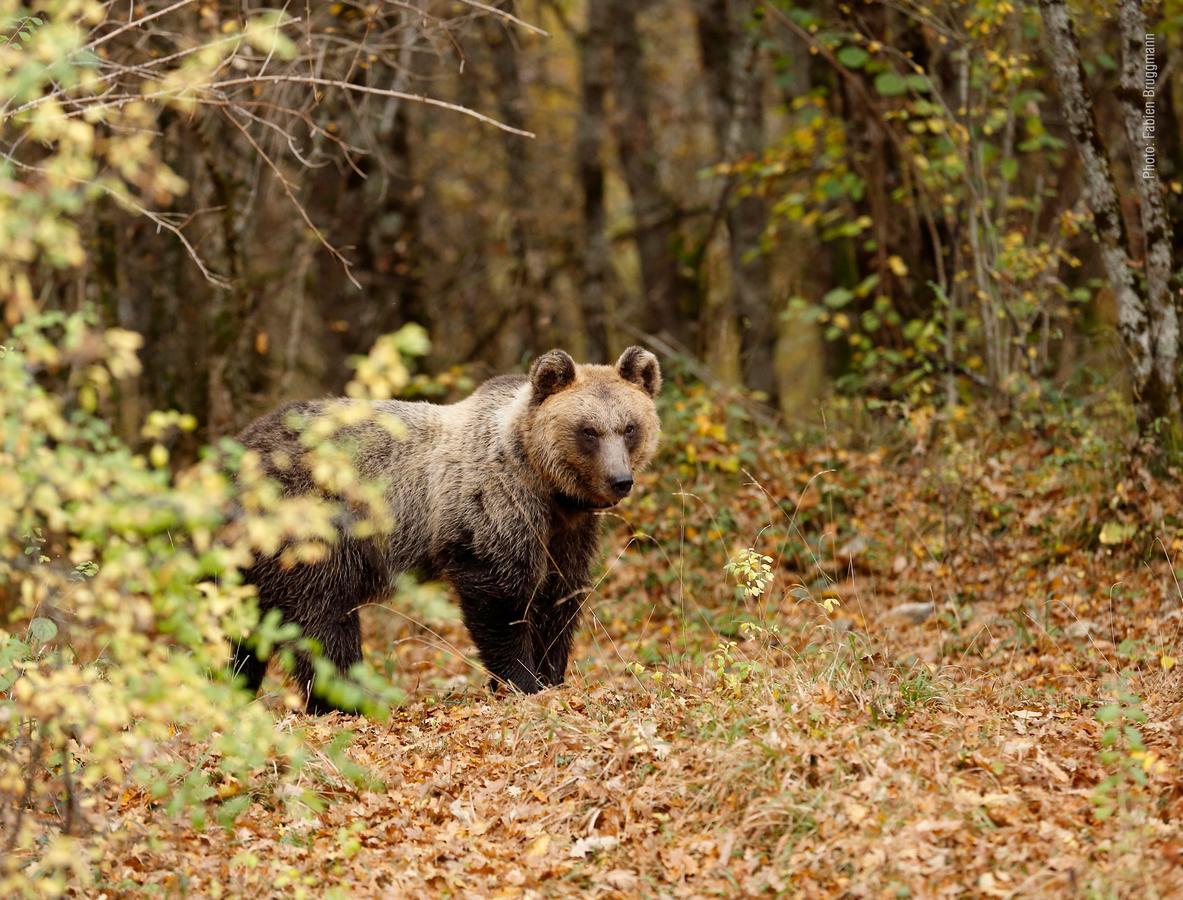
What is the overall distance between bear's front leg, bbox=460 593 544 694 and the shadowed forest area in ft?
1.31

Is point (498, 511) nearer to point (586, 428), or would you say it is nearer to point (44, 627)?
point (586, 428)

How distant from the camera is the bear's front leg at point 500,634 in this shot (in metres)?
7.86

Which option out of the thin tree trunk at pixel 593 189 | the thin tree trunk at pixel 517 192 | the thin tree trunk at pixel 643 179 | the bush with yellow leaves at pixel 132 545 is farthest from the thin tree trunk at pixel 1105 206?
the thin tree trunk at pixel 643 179

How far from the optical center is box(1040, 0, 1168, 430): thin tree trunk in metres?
9.02

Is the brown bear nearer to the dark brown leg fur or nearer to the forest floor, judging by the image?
the dark brown leg fur

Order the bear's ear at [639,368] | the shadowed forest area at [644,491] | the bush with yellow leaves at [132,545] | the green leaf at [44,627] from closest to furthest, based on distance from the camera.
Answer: the bush with yellow leaves at [132,545], the shadowed forest area at [644,491], the green leaf at [44,627], the bear's ear at [639,368]

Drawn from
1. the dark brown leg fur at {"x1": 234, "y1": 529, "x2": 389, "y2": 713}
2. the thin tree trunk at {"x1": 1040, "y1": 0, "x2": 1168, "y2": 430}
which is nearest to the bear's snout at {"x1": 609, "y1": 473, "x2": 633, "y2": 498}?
the dark brown leg fur at {"x1": 234, "y1": 529, "x2": 389, "y2": 713}

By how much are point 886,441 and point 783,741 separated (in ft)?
21.3

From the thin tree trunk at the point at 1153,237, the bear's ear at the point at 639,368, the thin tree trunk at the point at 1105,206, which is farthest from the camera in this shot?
the thin tree trunk at the point at 1105,206

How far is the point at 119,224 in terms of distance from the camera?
14695 millimetres

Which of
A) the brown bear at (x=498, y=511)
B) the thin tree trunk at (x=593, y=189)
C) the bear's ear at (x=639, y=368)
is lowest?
the brown bear at (x=498, y=511)

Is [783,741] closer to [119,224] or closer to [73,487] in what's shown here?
[73,487]

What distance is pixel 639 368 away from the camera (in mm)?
Result: 8266

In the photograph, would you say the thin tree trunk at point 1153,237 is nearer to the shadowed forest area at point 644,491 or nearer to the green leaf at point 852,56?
the shadowed forest area at point 644,491
